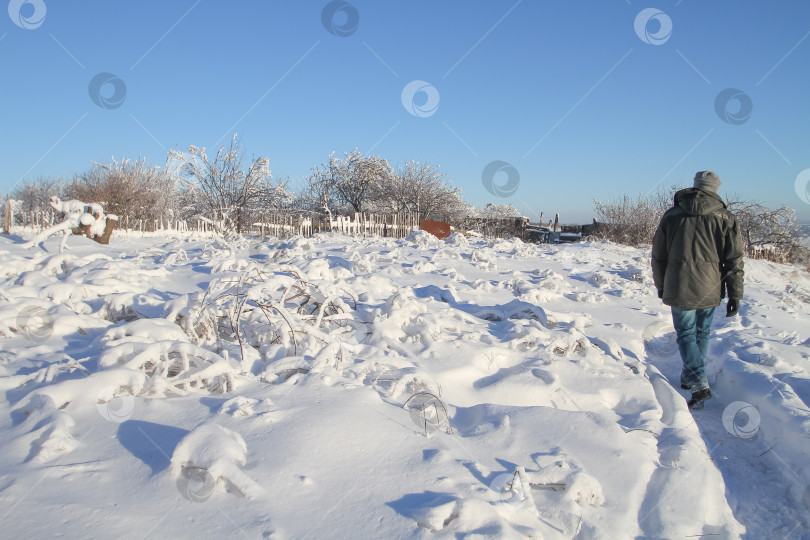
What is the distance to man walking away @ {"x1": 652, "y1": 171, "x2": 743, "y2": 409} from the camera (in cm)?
374

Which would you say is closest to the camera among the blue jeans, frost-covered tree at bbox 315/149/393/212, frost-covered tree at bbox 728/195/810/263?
the blue jeans

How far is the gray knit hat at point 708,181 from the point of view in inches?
150

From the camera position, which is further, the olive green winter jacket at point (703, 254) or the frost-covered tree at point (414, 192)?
the frost-covered tree at point (414, 192)

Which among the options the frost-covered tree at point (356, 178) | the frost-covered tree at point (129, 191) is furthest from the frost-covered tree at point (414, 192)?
the frost-covered tree at point (129, 191)

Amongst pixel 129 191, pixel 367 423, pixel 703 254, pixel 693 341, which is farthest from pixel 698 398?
pixel 129 191

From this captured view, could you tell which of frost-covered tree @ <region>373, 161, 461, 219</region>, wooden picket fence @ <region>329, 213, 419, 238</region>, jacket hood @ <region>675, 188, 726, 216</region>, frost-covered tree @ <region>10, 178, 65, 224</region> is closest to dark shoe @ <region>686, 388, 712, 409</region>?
jacket hood @ <region>675, 188, 726, 216</region>

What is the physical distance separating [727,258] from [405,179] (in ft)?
103

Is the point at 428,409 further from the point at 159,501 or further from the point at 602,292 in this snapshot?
the point at 602,292

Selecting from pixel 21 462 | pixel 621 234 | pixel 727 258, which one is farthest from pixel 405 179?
pixel 21 462

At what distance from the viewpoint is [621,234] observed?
72.8ft

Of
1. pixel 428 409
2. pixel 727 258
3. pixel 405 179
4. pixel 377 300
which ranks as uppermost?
pixel 405 179

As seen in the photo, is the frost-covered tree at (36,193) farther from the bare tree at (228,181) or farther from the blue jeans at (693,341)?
the blue jeans at (693,341)

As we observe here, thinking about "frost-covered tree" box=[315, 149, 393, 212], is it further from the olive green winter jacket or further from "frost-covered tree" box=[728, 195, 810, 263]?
the olive green winter jacket

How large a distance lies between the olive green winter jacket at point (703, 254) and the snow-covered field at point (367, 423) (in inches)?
27.7
